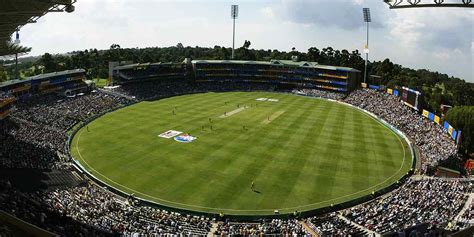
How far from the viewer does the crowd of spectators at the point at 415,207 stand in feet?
105

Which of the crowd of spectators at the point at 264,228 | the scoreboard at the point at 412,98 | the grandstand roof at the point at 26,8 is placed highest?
the grandstand roof at the point at 26,8

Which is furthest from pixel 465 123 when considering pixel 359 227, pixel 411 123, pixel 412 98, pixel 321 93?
pixel 321 93

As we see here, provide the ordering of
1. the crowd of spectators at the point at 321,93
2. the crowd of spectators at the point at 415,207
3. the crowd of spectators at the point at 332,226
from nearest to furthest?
the crowd of spectators at the point at 332,226
the crowd of spectators at the point at 415,207
the crowd of spectators at the point at 321,93

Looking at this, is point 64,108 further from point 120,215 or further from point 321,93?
point 321,93

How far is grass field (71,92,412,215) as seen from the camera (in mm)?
42625

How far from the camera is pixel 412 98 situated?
79750mm

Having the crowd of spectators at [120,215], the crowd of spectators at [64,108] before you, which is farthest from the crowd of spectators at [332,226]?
the crowd of spectators at [64,108]

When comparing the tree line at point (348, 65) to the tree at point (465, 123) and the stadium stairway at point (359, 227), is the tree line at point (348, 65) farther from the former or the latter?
the stadium stairway at point (359, 227)

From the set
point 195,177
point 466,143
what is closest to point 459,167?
point 466,143

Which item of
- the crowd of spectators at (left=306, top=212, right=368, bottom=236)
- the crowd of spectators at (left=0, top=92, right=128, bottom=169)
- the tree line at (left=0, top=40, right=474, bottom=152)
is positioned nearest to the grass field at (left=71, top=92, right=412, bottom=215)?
the crowd of spectators at (left=306, top=212, right=368, bottom=236)

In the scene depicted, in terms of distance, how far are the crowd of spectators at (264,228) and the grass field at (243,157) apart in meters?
3.22

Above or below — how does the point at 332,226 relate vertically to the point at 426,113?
below

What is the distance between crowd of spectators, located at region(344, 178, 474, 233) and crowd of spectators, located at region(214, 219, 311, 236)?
5.91 meters

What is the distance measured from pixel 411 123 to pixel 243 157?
37.0 metres
